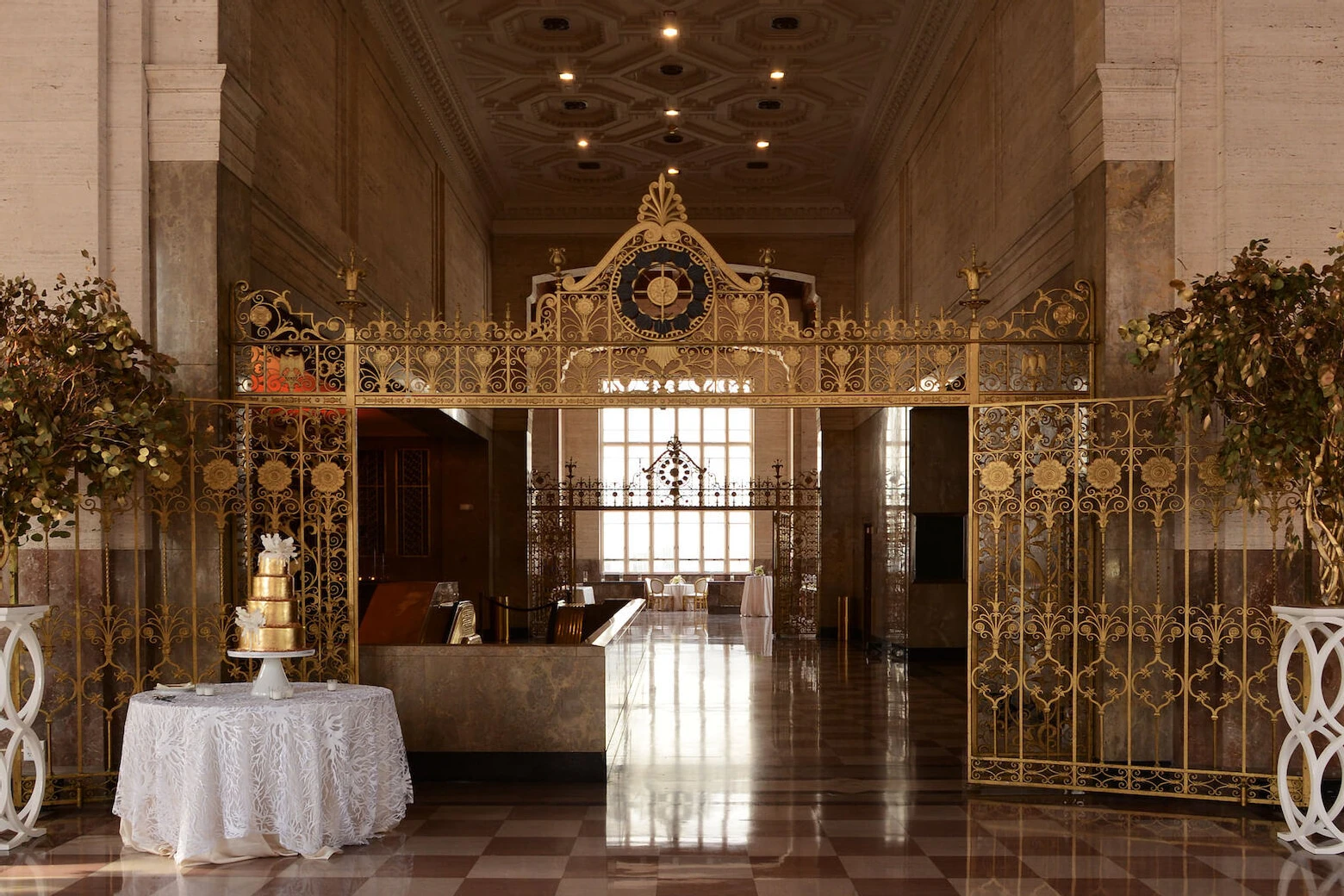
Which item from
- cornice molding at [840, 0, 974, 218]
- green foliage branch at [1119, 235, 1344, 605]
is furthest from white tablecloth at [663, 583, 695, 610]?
green foliage branch at [1119, 235, 1344, 605]

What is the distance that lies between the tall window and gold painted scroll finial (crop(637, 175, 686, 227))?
21053mm

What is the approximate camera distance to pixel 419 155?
1467 centimetres

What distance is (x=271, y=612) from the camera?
624 cm

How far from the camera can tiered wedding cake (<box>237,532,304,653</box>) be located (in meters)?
6.19

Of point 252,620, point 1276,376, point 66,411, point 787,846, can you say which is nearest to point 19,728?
point 252,620

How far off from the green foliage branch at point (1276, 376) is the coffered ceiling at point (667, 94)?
737 cm

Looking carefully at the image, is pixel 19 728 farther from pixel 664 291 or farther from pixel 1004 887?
pixel 1004 887

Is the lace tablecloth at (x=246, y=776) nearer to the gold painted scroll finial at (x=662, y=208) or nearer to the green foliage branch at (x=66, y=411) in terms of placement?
the green foliage branch at (x=66, y=411)

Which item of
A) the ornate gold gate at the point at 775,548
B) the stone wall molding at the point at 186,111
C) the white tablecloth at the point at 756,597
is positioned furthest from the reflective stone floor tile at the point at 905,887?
the white tablecloth at the point at 756,597

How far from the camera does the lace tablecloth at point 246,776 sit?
5680 millimetres

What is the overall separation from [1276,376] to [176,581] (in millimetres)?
6199

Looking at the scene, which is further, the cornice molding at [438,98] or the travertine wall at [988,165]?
the cornice molding at [438,98]

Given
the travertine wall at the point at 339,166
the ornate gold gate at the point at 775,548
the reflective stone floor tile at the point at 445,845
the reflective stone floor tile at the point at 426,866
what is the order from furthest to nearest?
the ornate gold gate at the point at 775,548 < the travertine wall at the point at 339,166 < the reflective stone floor tile at the point at 445,845 < the reflective stone floor tile at the point at 426,866

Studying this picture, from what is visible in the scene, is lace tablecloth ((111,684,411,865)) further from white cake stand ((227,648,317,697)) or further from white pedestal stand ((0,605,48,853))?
white pedestal stand ((0,605,48,853))
